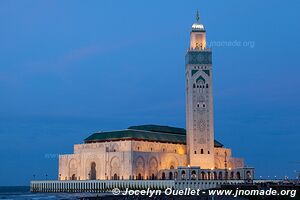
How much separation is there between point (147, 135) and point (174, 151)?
816cm

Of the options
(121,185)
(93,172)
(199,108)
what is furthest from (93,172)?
(199,108)

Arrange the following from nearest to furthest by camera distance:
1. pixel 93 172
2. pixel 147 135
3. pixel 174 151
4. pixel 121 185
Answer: pixel 121 185 → pixel 93 172 → pixel 147 135 → pixel 174 151

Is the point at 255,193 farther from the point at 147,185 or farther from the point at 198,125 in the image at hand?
the point at 198,125

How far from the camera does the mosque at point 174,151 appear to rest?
145 m

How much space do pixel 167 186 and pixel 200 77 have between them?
104 feet

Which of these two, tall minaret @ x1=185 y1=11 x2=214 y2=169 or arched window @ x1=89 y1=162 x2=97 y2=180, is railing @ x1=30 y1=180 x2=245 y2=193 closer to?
arched window @ x1=89 y1=162 x2=97 y2=180

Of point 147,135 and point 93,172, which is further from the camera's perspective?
point 147,135

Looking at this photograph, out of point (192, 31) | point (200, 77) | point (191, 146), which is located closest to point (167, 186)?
point (191, 146)

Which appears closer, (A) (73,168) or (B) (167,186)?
(B) (167,186)

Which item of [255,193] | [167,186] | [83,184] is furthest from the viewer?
[83,184]

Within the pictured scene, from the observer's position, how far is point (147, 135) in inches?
6107

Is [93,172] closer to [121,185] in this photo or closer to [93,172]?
[93,172]

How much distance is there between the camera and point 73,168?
157m

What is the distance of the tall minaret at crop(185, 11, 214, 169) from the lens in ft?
490
